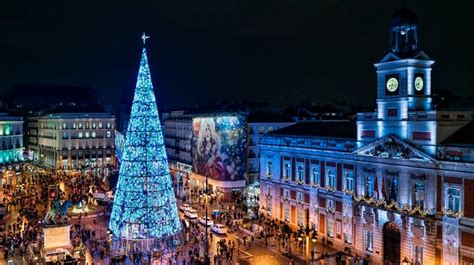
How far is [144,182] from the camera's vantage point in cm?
4091

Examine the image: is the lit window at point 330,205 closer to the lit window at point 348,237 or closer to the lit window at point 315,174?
the lit window at point 315,174

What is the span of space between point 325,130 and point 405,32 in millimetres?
14718

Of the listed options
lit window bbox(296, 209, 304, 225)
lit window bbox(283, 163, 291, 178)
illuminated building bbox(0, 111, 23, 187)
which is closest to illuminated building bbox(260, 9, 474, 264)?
lit window bbox(296, 209, 304, 225)

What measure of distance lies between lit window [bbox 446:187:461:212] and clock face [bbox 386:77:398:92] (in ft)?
29.2

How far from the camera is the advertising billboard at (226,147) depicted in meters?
67.9

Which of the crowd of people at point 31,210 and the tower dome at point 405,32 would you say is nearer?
the tower dome at point 405,32

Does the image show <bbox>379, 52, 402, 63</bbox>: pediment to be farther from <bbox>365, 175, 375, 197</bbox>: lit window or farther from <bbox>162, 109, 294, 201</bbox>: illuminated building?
<bbox>162, 109, 294, 201</bbox>: illuminated building

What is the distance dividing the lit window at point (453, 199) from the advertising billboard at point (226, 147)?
37.0 metres

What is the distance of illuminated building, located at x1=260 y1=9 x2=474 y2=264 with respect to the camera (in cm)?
3384

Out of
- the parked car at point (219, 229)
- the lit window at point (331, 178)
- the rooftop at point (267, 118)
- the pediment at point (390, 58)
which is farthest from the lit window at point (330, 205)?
the rooftop at point (267, 118)

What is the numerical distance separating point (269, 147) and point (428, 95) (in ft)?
74.6

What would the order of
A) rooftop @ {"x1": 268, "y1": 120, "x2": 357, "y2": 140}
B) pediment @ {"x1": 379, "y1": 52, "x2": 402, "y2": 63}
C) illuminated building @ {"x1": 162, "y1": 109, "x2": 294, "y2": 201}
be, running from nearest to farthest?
1. pediment @ {"x1": 379, "y1": 52, "x2": 402, "y2": 63}
2. rooftop @ {"x1": 268, "y1": 120, "x2": 357, "y2": 140}
3. illuminated building @ {"x1": 162, "y1": 109, "x2": 294, "y2": 201}

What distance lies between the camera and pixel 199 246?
4447 cm

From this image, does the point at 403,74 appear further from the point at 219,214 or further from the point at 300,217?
the point at 219,214
